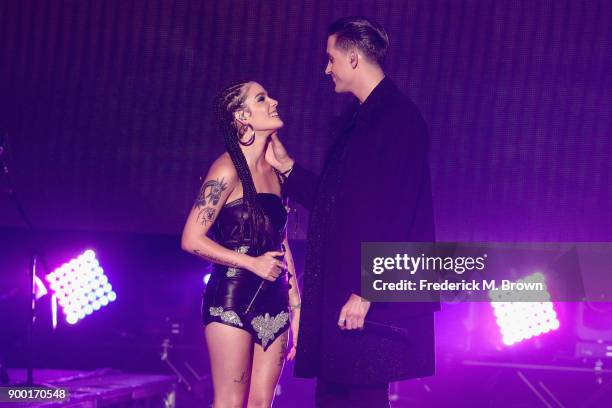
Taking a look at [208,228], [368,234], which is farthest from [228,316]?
[368,234]

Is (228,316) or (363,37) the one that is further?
(228,316)

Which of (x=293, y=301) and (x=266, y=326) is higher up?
(x=293, y=301)

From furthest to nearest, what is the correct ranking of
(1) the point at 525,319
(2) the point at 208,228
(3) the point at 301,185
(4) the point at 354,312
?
(1) the point at 525,319
(3) the point at 301,185
(2) the point at 208,228
(4) the point at 354,312

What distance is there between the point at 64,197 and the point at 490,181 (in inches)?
121

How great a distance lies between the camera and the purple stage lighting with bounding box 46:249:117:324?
5.60 metres

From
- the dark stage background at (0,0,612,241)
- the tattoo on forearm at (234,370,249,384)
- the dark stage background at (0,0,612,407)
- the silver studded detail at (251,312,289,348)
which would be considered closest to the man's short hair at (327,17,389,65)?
the silver studded detail at (251,312,289,348)

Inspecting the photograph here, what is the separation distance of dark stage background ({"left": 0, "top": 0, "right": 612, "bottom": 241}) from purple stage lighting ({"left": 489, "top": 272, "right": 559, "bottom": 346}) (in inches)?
18.5

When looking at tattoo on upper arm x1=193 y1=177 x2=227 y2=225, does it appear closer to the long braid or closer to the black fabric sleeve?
the long braid

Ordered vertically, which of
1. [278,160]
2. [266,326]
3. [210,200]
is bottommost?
[266,326]

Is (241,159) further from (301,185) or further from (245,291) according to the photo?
(245,291)

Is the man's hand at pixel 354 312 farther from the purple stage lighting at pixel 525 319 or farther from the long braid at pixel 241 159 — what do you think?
the purple stage lighting at pixel 525 319

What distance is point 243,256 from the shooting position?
3.11 m

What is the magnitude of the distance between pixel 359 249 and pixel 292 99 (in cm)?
315

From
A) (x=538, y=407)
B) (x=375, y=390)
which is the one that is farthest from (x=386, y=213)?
(x=538, y=407)
